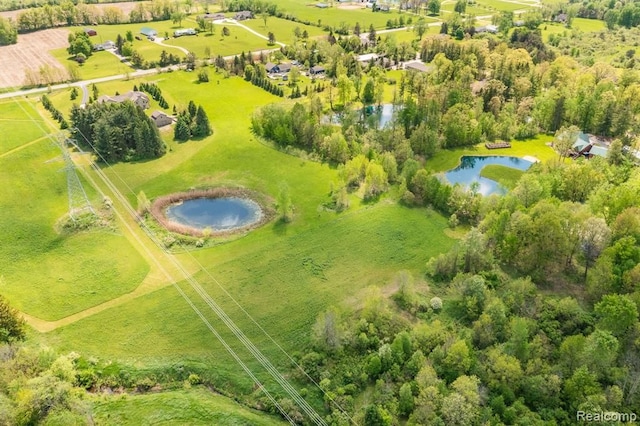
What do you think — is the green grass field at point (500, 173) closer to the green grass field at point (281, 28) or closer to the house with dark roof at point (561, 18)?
the green grass field at point (281, 28)

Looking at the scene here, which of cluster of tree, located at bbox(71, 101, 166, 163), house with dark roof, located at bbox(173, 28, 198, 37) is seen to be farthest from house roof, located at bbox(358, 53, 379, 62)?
cluster of tree, located at bbox(71, 101, 166, 163)

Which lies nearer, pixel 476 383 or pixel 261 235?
pixel 476 383

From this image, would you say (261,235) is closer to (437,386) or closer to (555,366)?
(437,386)

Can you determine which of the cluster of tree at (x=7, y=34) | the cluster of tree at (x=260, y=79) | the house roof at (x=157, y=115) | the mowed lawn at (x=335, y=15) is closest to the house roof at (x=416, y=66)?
the cluster of tree at (x=260, y=79)

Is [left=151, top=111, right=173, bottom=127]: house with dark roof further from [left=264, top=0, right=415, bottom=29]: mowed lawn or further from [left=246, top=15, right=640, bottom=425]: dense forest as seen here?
[left=264, top=0, right=415, bottom=29]: mowed lawn

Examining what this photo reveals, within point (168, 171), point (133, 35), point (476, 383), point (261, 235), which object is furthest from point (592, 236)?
point (133, 35)

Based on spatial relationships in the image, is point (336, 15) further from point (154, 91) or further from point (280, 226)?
point (280, 226)

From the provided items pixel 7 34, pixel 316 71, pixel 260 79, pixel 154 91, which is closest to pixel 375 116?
pixel 260 79
